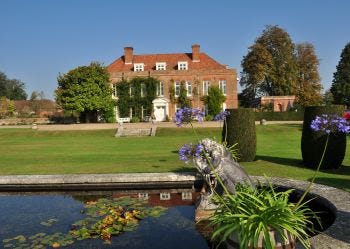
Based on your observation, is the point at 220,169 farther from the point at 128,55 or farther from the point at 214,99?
the point at 128,55

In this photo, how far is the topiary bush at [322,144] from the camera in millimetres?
12172

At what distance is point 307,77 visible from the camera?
56625mm

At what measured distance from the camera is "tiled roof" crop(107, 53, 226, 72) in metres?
48.8

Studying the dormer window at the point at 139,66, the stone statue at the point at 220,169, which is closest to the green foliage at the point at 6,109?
the dormer window at the point at 139,66

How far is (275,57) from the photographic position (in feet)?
177

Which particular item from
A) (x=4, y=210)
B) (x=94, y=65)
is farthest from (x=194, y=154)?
(x=94, y=65)

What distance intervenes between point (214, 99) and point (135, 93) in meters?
8.92

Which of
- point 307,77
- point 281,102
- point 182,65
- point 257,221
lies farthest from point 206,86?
point 257,221

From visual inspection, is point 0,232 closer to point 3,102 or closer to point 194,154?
point 194,154

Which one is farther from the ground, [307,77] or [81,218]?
[307,77]

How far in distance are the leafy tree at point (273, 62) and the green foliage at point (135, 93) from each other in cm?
1438

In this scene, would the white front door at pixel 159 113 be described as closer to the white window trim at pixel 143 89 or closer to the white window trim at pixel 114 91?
the white window trim at pixel 143 89

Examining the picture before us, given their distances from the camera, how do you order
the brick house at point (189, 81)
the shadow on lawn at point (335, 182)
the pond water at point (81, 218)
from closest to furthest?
the pond water at point (81, 218) → the shadow on lawn at point (335, 182) → the brick house at point (189, 81)

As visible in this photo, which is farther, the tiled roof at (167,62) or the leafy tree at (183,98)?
the tiled roof at (167,62)
